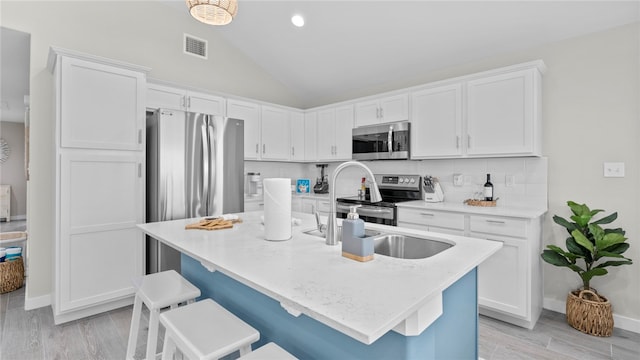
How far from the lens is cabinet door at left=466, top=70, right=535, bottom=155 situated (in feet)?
8.85

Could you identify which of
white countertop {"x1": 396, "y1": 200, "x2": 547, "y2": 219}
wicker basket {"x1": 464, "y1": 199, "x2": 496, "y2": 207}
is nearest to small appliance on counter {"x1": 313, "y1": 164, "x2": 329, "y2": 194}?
white countertop {"x1": 396, "y1": 200, "x2": 547, "y2": 219}

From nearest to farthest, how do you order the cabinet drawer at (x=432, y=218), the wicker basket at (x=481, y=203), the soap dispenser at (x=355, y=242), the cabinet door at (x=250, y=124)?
the soap dispenser at (x=355, y=242) < the cabinet drawer at (x=432, y=218) < the wicker basket at (x=481, y=203) < the cabinet door at (x=250, y=124)

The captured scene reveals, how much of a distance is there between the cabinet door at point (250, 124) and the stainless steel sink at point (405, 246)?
2.78 m

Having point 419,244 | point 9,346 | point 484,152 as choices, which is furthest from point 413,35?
point 9,346

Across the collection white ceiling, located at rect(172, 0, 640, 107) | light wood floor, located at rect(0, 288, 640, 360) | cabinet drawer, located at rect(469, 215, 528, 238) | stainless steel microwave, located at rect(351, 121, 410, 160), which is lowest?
light wood floor, located at rect(0, 288, 640, 360)

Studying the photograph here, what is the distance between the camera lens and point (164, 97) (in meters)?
3.42

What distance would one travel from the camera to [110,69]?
9.04 feet

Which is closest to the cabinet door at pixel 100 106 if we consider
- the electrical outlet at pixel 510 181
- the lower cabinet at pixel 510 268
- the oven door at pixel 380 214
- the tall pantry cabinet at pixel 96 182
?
the tall pantry cabinet at pixel 96 182

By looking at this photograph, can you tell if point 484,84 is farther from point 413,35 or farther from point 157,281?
point 157,281

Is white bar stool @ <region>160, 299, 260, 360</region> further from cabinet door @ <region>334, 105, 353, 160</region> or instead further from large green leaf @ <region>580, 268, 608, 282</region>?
cabinet door @ <region>334, 105, 353, 160</region>

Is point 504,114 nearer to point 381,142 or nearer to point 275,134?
point 381,142

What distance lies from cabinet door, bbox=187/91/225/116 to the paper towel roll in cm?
256

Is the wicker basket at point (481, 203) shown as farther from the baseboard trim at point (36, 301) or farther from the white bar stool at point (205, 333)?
the baseboard trim at point (36, 301)

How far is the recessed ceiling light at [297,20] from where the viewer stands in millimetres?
3528
